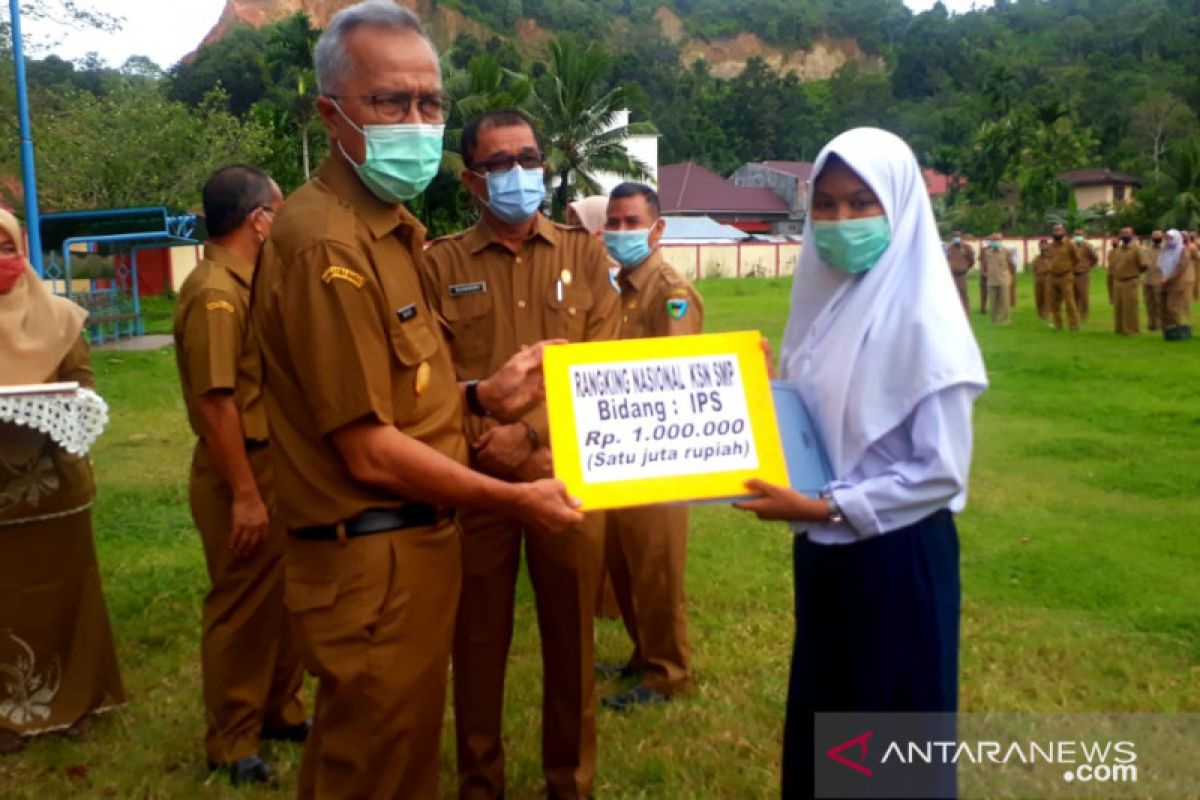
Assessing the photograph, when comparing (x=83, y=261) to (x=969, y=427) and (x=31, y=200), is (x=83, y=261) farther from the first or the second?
(x=969, y=427)

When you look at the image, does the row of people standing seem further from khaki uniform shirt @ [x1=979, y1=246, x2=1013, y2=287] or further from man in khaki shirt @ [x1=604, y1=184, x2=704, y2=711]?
khaki uniform shirt @ [x1=979, y1=246, x2=1013, y2=287]

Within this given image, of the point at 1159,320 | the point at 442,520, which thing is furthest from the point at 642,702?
the point at 1159,320

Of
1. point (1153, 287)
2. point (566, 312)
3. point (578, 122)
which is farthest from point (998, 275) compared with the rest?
point (578, 122)

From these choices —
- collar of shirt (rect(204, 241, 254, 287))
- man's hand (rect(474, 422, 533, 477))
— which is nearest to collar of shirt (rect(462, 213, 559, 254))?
man's hand (rect(474, 422, 533, 477))

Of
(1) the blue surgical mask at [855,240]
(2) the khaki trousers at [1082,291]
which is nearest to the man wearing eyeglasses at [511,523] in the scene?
(1) the blue surgical mask at [855,240]

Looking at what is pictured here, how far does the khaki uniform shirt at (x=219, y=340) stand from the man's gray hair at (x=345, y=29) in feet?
4.37

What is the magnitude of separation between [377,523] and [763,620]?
10.7 feet

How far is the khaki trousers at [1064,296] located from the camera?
19.1 m

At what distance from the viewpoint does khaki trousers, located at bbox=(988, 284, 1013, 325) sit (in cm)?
2034

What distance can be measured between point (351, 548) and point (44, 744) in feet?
8.50

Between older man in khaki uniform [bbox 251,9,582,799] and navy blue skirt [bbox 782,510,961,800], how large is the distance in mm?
636

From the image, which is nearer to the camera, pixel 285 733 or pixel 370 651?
pixel 370 651

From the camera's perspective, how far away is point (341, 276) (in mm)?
2514

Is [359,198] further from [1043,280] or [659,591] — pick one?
[1043,280]
